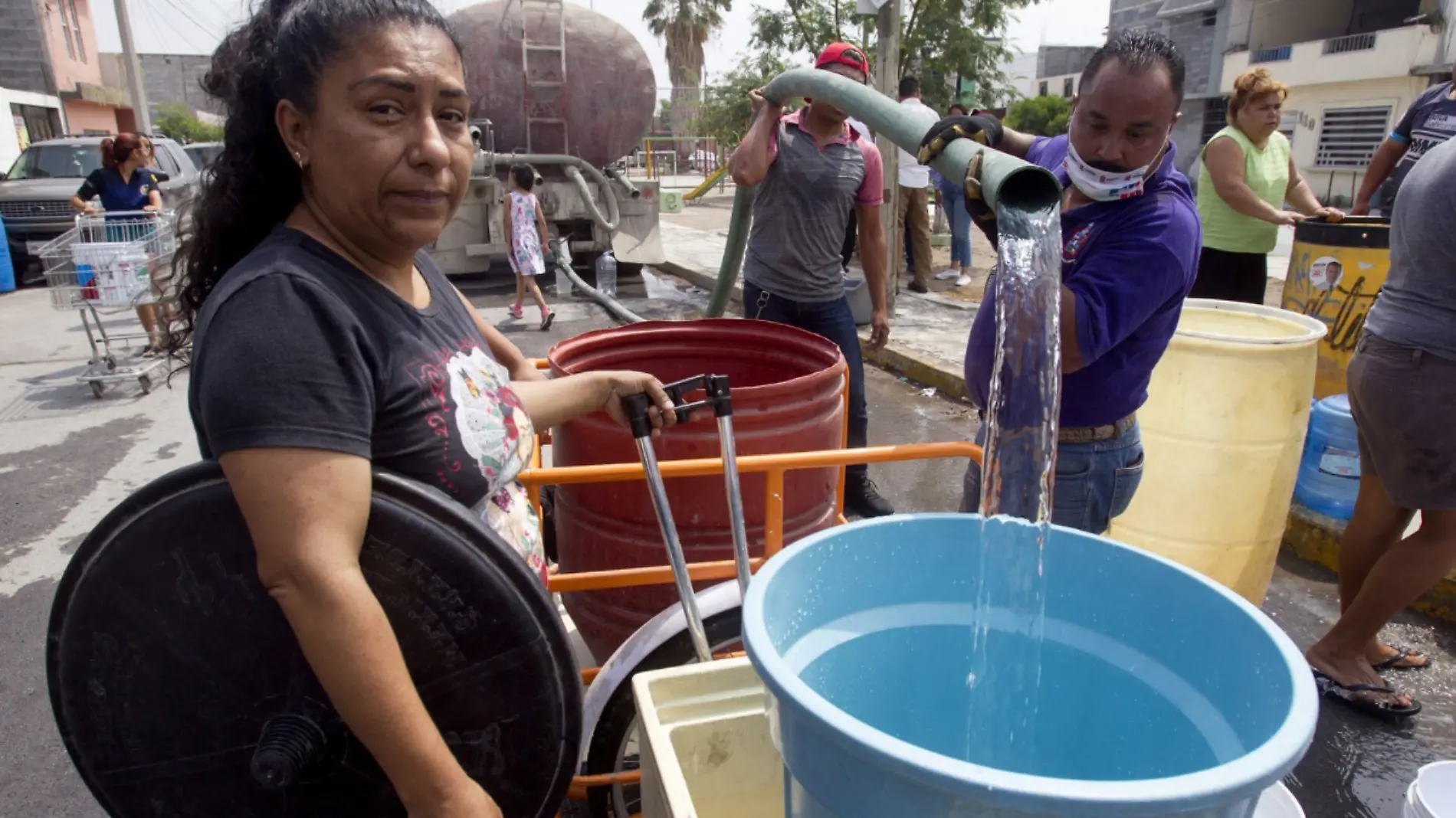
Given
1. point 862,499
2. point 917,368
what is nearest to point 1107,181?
point 862,499

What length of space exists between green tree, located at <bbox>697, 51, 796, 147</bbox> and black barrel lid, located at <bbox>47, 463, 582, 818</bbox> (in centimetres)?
1759

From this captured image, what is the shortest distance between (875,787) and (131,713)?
1077mm

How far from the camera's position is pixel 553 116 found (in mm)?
9945

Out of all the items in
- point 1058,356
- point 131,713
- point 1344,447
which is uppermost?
point 1058,356

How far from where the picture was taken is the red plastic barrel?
2.00m

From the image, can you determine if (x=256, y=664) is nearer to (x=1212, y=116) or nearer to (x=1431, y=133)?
→ (x=1431, y=133)

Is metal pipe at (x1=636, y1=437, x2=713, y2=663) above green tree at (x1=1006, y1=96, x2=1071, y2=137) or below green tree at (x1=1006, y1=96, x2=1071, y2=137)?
below

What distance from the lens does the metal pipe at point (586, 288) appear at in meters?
8.34

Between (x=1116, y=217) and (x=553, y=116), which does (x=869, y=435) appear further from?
(x=553, y=116)

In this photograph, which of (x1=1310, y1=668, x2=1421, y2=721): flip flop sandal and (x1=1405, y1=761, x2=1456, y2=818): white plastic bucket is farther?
(x1=1310, y1=668, x2=1421, y2=721): flip flop sandal

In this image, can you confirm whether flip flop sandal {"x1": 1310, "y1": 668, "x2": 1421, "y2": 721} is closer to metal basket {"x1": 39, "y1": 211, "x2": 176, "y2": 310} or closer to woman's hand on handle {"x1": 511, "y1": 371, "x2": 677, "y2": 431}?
woman's hand on handle {"x1": 511, "y1": 371, "x2": 677, "y2": 431}

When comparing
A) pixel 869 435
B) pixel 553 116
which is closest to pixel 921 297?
pixel 869 435

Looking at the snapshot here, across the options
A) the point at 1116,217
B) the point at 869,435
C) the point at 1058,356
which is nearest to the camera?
the point at 1058,356

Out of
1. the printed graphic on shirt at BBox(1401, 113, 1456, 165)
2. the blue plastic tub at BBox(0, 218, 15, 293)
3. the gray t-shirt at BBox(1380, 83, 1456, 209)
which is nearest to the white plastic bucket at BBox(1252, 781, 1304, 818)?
the gray t-shirt at BBox(1380, 83, 1456, 209)
